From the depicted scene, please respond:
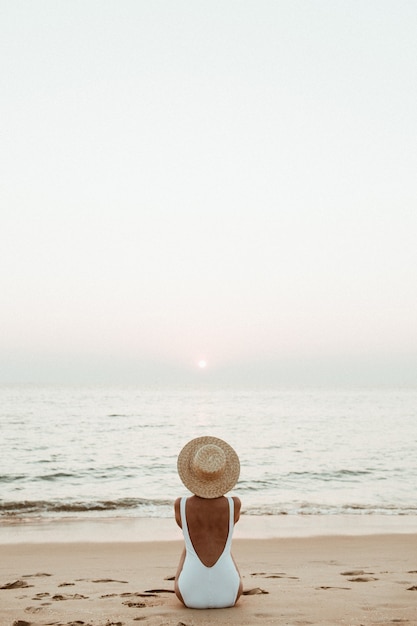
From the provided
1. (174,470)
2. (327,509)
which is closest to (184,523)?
(327,509)

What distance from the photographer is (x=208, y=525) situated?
16.2 ft

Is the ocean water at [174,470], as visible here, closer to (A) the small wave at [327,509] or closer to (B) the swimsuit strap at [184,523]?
(A) the small wave at [327,509]

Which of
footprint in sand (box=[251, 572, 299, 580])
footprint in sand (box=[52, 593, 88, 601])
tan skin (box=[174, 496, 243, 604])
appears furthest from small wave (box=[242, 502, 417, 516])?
tan skin (box=[174, 496, 243, 604])

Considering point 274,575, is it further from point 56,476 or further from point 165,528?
point 56,476

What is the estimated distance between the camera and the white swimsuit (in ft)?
16.2

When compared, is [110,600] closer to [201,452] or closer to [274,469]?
[201,452]

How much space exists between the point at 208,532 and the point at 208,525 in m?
0.05

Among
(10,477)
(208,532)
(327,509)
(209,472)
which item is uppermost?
(209,472)

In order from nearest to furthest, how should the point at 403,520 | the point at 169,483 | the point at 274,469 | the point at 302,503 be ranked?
the point at 403,520
the point at 302,503
the point at 169,483
the point at 274,469

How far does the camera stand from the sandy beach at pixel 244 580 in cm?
487

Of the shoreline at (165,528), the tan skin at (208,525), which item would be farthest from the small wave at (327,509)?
the tan skin at (208,525)

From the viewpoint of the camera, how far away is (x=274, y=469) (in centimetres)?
1995

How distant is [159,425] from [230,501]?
113ft

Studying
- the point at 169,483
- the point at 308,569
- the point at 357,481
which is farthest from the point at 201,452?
the point at 357,481
